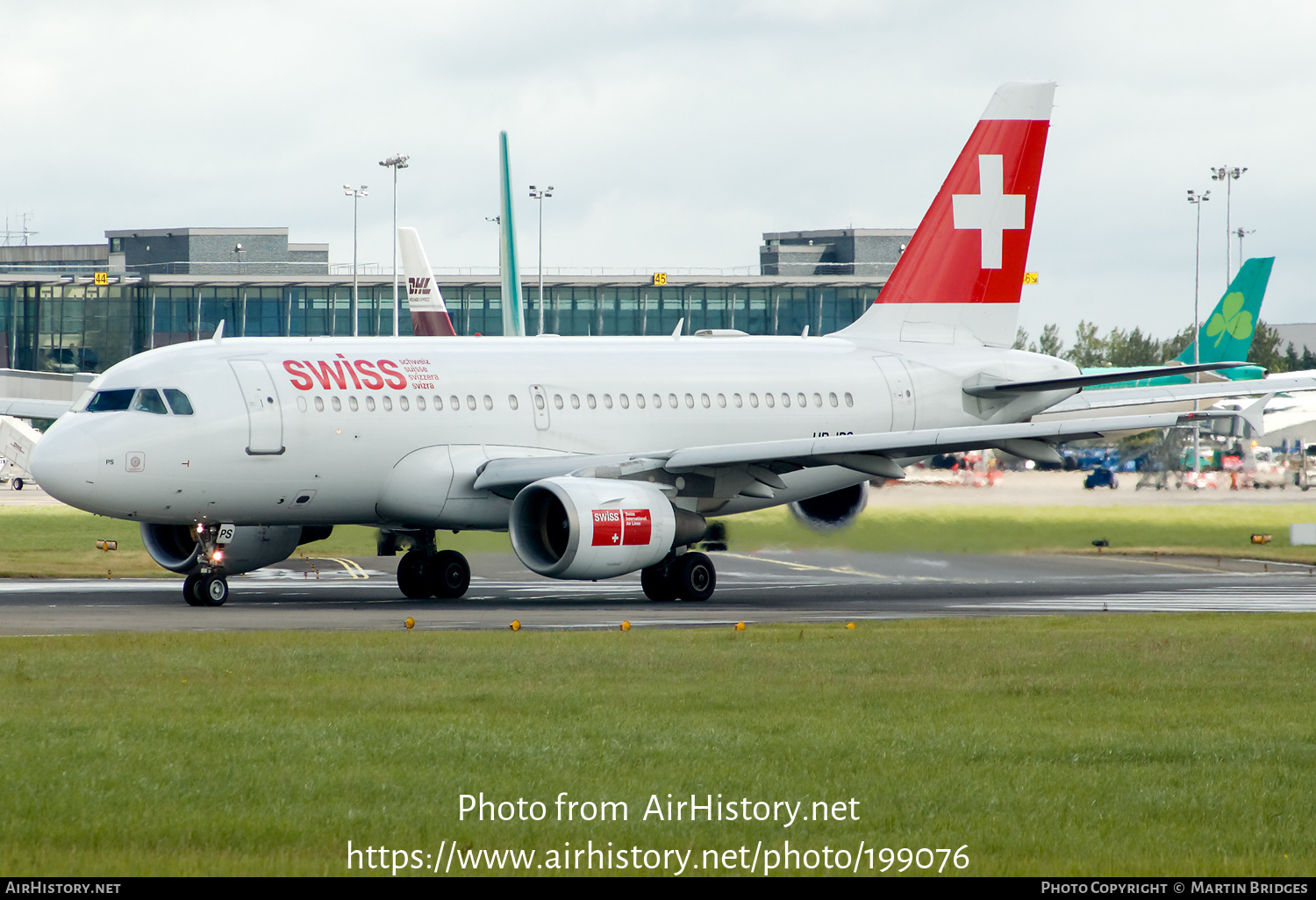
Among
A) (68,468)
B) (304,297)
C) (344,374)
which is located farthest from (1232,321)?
(304,297)

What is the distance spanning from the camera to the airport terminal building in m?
103

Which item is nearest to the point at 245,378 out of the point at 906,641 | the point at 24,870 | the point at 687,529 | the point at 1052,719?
the point at 687,529

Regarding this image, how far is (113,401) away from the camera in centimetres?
2475

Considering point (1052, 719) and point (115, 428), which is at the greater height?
point (115, 428)

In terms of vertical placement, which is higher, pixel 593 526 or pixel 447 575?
pixel 593 526

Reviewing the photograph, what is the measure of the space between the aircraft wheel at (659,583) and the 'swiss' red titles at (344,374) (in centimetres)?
475

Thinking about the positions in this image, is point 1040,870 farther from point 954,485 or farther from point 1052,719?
point 954,485

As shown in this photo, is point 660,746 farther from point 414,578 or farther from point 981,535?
point 981,535

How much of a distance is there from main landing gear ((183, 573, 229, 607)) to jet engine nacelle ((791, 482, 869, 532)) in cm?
1080

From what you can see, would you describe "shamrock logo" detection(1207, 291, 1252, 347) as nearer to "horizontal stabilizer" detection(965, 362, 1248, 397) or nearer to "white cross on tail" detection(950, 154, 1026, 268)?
"white cross on tail" detection(950, 154, 1026, 268)

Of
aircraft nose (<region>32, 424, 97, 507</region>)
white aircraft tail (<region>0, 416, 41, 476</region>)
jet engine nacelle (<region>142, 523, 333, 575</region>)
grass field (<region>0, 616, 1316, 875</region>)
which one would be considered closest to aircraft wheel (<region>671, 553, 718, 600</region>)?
jet engine nacelle (<region>142, 523, 333, 575</region>)

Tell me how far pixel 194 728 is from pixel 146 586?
18.5 meters

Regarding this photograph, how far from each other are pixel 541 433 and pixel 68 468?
744cm

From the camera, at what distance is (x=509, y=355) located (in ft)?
92.7
